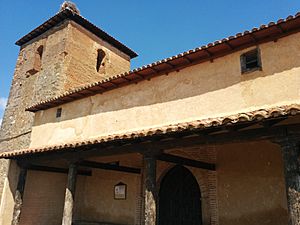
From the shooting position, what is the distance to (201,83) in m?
8.04

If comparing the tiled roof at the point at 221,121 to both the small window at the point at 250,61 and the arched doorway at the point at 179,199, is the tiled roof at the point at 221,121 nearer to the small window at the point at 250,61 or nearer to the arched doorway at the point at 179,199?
the small window at the point at 250,61

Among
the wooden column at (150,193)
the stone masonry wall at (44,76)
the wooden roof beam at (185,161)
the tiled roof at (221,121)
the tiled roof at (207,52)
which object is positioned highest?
the stone masonry wall at (44,76)

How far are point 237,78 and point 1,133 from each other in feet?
46.7

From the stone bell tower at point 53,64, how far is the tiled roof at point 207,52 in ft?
16.8

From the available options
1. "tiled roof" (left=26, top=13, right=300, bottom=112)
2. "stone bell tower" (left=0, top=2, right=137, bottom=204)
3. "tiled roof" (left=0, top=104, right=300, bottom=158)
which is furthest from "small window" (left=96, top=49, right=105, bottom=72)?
"tiled roof" (left=0, top=104, right=300, bottom=158)

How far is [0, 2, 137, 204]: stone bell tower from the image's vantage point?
594 inches

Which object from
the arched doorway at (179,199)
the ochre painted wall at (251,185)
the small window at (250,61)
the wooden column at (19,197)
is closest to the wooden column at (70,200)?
the wooden column at (19,197)

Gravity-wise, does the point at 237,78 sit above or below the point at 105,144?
above

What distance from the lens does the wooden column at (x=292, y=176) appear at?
465cm

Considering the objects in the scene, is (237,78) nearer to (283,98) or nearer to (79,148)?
(283,98)

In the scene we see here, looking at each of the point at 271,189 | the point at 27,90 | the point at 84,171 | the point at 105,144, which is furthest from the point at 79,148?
the point at 27,90

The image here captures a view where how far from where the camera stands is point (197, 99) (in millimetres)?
8000

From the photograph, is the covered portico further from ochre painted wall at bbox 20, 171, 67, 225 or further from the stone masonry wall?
the stone masonry wall

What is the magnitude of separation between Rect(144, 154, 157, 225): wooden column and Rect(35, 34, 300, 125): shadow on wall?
2.44m
